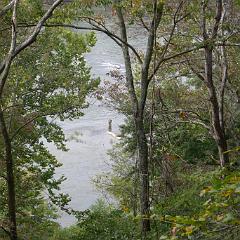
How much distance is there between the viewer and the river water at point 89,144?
27.5 m

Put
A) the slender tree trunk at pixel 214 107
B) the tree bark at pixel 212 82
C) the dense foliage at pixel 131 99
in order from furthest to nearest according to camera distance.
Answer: the slender tree trunk at pixel 214 107 → the tree bark at pixel 212 82 → the dense foliage at pixel 131 99

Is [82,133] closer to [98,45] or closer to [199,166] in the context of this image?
[98,45]

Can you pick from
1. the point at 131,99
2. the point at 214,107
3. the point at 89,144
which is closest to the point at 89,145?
the point at 89,144

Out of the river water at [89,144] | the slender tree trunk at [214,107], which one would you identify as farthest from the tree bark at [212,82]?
the river water at [89,144]

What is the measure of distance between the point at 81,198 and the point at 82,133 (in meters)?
6.32

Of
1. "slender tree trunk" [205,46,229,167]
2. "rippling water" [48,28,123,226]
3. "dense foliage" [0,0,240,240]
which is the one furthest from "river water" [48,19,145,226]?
"slender tree trunk" [205,46,229,167]

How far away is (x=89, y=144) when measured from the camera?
32875 millimetres

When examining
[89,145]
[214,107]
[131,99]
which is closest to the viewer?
[131,99]

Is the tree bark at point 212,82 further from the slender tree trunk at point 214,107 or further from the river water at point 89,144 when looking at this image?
the river water at point 89,144

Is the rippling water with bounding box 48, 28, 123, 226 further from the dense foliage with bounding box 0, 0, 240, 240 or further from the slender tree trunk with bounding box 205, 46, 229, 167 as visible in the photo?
the slender tree trunk with bounding box 205, 46, 229, 167

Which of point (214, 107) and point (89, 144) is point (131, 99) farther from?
point (89, 144)

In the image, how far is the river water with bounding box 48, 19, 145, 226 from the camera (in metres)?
27.5

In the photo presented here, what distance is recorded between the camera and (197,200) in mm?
9953

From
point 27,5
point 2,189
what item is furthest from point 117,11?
point 2,189
